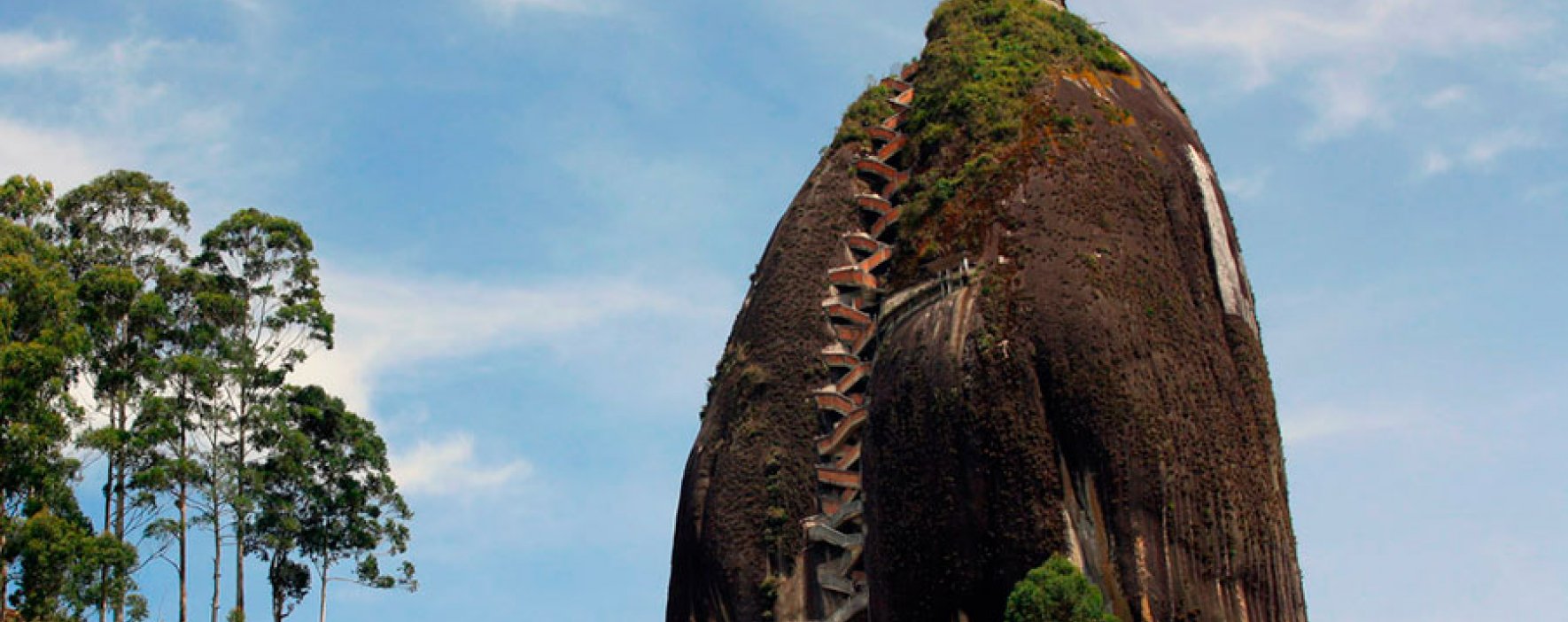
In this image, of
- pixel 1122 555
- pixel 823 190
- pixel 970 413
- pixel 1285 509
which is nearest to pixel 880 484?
pixel 970 413

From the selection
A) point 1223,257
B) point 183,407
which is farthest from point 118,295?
point 1223,257

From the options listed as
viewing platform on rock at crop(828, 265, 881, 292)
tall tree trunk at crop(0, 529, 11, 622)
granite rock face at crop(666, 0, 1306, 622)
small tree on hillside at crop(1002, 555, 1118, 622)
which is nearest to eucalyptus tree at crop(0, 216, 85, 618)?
tall tree trunk at crop(0, 529, 11, 622)

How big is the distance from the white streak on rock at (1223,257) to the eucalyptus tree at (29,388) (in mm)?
26858

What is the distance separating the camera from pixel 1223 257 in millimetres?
39250

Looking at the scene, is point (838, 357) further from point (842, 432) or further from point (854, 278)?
point (842, 432)

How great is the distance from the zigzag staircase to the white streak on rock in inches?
266

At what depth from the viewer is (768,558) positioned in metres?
41.5

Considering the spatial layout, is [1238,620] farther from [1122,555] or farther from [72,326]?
[72,326]

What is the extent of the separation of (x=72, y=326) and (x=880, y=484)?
22.6 metres

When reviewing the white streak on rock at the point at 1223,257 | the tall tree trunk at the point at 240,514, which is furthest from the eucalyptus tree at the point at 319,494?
the white streak on rock at the point at 1223,257

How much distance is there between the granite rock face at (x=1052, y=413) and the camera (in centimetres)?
3338

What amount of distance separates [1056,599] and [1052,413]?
3.94 m

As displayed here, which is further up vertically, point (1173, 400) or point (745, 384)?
point (745, 384)

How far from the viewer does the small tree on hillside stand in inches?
1224
